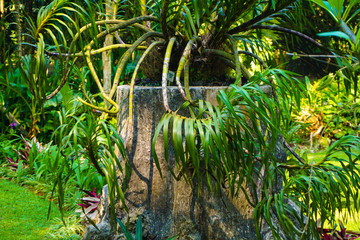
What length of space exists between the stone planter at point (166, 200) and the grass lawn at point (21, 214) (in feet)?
2.84

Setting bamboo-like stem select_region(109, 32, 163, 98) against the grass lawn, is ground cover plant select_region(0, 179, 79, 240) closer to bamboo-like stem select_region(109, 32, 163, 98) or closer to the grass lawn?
the grass lawn

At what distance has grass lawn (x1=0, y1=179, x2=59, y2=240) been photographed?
245 cm

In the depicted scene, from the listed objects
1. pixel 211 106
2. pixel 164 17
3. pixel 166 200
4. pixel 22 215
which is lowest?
pixel 22 215

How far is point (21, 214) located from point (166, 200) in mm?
1426

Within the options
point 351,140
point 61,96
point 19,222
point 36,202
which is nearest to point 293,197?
point 351,140

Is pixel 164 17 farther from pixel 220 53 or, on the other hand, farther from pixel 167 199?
pixel 167 199

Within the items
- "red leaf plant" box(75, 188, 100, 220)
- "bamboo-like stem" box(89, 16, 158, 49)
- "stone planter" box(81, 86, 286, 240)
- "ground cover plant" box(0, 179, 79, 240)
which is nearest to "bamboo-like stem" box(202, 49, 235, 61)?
"stone planter" box(81, 86, 286, 240)

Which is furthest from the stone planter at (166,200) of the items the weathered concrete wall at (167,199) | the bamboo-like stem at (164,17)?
the bamboo-like stem at (164,17)

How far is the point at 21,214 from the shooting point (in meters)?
2.79

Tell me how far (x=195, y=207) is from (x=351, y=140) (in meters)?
0.88

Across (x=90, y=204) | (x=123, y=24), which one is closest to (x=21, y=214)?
(x=90, y=204)

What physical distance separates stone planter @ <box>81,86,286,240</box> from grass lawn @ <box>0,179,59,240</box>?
87 centimetres

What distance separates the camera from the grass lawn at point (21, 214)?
2.45 meters

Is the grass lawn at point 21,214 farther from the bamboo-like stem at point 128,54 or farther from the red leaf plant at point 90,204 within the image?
the bamboo-like stem at point 128,54
